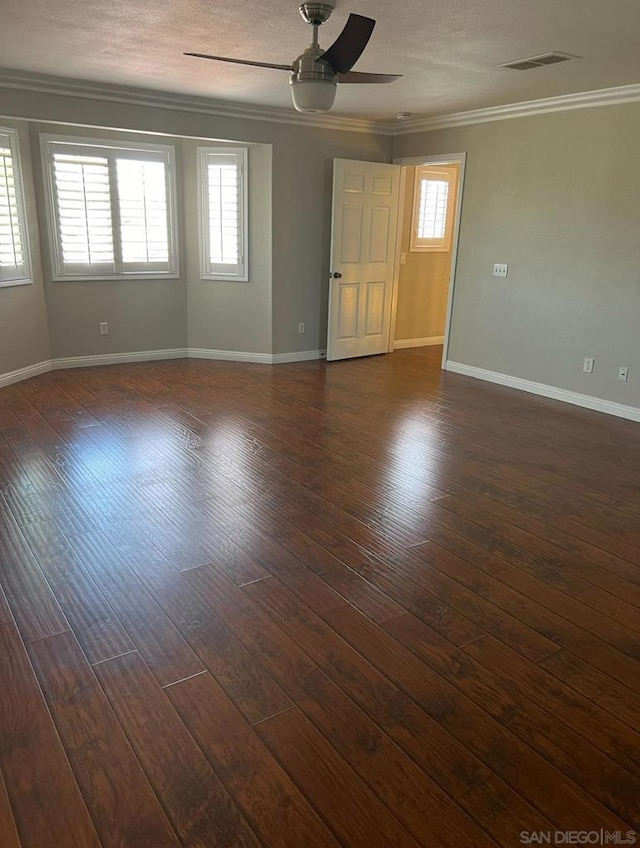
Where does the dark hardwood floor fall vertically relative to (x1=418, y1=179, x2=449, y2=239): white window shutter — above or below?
below

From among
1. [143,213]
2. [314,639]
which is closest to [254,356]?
[143,213]

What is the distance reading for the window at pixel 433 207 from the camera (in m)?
7.84

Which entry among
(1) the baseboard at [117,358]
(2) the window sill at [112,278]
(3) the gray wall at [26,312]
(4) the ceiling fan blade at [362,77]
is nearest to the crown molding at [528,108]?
(4) the ceiling fan blade at [362,77]

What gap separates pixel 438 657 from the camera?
231cm

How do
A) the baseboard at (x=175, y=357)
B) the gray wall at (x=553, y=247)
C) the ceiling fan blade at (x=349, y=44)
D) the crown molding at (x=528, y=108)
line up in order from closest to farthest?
the ceiling fan blade at (x=349, y=44) < the crown molding at (x=528, y=108) < the gray wall at (x=553, y=247) < the baseboard at (x=175, y=357)

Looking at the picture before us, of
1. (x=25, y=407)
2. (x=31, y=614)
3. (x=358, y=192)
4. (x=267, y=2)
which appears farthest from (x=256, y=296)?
(x=31, y=614)

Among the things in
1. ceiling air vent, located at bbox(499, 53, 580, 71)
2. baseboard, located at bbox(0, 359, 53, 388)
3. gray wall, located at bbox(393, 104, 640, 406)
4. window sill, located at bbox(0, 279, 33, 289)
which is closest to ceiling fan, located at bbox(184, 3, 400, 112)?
ceiling air vent, located at bbox(499, 53, 580, 71)

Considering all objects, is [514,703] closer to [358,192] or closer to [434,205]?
[358,192]

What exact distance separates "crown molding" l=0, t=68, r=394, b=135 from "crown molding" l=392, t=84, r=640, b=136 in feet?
1.50

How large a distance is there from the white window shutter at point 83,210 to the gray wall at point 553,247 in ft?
11.6

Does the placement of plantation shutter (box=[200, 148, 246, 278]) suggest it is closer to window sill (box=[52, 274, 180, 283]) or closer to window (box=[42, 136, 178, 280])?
window (box=[42, 136, 178, 280])

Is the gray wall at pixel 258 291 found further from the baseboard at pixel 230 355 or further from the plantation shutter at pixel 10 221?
the plantation shutter at pixel 10 221

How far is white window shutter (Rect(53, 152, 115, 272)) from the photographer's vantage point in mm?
5965

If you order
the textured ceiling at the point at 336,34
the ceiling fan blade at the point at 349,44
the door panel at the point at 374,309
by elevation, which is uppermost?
the textured ceiling at the point at 336,34
